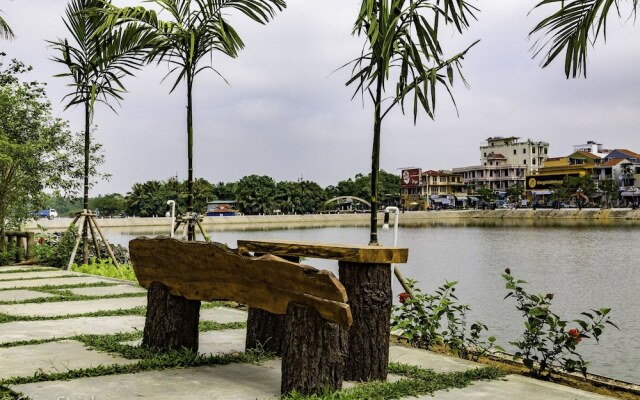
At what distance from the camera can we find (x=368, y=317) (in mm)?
4949

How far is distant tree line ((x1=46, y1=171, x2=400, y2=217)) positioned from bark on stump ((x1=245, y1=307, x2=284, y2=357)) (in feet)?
269

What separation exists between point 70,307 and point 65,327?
1678 millimetres

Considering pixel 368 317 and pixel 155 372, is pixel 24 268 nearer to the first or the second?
pixel 155 372

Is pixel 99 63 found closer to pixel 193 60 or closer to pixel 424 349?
pixel 193 60

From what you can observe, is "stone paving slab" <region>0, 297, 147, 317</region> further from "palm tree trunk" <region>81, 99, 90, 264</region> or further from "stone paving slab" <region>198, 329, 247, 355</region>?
"palm tree trunk" <region>81, 99, 90, 264</region>

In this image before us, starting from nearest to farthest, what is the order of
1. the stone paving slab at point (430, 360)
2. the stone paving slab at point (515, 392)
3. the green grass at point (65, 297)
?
the stone paving slab at point (515, 392), the stone paving slab at point (430, 360), the green grass at point (65, 297)

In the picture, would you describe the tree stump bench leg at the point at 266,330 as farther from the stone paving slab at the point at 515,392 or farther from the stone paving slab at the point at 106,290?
the stone paving slab at the point at 106,290

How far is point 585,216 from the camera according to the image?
332ft

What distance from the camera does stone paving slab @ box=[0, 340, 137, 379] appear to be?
17.1 ft

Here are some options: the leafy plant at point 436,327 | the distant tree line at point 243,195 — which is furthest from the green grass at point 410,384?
the distant tree line at point 243,195

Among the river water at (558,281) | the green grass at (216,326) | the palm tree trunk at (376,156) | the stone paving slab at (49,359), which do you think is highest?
the palm tree trunk at (376,156)

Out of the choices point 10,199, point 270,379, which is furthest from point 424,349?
point 10,199

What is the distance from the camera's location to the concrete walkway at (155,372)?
4.55 m

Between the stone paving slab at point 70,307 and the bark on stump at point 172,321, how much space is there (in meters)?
3.00
